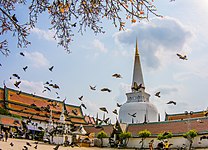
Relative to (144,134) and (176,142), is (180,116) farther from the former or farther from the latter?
(176,142)

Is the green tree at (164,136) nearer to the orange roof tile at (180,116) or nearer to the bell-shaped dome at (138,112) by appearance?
the orange roof tile at (180,116)

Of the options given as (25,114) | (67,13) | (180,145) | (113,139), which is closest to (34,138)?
(25,114)

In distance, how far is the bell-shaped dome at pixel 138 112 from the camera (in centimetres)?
5650

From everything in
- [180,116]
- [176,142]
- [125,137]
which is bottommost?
[176,142]

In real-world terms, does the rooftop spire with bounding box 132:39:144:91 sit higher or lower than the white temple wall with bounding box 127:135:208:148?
higher

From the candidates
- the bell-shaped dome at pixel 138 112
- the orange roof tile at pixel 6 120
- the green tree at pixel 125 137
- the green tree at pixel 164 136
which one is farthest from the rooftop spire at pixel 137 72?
the orange roof tile at pixel 6 120

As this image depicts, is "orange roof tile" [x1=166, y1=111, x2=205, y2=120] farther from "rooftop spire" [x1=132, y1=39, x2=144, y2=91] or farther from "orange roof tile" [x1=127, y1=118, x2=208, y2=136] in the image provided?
"rooftop spire" [x1=132, y1=39, x2=144, y2=91]

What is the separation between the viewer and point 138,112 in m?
56.9

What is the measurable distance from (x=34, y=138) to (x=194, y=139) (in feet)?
64.5

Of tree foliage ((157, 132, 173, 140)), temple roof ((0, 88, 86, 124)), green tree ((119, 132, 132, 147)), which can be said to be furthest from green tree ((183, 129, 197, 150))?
temple roof ((0, 88, 86, 124))

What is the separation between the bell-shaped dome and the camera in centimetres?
5650

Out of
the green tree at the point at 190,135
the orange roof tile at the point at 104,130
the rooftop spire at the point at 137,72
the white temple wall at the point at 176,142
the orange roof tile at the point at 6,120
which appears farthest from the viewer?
the rooftop spire at the point at 137,72

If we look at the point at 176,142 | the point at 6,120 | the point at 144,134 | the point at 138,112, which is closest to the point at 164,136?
the point at 176,142

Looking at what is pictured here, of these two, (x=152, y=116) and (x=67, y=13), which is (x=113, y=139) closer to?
(x=152, y=116)
